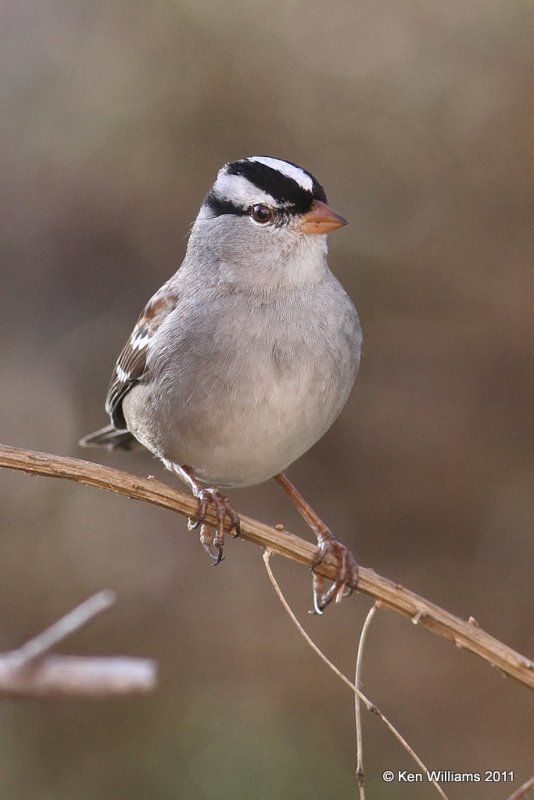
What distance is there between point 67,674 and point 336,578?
881mm

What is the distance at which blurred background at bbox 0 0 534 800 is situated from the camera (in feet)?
18.8

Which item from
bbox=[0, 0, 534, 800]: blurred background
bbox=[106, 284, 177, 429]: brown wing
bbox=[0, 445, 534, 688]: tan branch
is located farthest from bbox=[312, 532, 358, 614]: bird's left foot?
bbox=[0, 0, 534, 800]: blurred background

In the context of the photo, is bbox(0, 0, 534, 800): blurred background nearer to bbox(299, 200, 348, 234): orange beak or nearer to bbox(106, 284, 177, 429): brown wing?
bbox(106, 284, 177, 429): brown wing

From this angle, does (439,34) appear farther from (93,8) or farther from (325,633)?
(325,633)

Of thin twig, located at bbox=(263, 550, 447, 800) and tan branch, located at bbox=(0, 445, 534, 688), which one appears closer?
thin twig, located at bbox=(263, 550, 447, 800)

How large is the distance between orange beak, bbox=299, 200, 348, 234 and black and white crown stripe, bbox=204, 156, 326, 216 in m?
0.02

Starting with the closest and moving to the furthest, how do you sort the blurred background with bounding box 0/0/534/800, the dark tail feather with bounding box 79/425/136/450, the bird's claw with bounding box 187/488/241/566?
the bird's claw with bounding box 187/488/241/566
the dark tail feather with bounding box 79/425/136/450
the blurred background with bounding box 0/0/534/800

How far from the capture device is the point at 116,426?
403 centimetres

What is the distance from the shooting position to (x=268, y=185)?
11.1ft

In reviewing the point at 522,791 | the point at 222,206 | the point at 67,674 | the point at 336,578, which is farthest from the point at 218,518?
the point at 522,791

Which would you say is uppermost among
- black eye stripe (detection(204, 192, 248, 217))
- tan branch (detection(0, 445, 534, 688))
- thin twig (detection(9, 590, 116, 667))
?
black eye stripe (detection(204, 192, 248, 217))

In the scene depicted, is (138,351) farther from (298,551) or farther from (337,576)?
(298,551)

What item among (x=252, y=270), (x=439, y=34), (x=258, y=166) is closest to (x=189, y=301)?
(x=252, y=270)

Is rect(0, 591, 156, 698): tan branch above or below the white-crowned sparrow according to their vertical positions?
below
